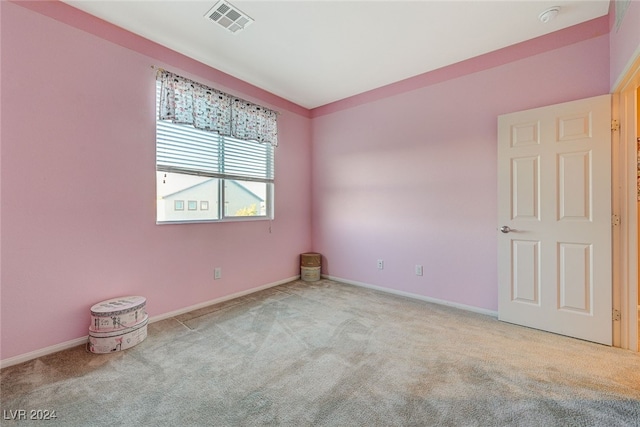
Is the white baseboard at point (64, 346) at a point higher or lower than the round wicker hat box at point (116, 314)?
lower

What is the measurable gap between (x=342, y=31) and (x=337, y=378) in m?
2.86

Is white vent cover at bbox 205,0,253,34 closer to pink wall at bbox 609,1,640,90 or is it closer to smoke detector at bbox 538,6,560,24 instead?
smoke detector at bbox 538,6,560,24

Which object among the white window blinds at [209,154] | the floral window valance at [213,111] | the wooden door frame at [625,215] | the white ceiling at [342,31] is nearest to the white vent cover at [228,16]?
the white ceiling at [342,31]

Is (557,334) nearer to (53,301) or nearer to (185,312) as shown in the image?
(185,312)

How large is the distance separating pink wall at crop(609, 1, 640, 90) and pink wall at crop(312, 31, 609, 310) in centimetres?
13

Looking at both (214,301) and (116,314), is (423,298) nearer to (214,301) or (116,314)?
(214,301)

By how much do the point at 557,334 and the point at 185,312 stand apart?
3584mm

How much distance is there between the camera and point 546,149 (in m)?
2.37

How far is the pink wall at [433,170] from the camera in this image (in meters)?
2.52

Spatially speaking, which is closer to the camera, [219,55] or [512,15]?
[512,15]

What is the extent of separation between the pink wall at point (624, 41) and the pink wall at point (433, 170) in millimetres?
134

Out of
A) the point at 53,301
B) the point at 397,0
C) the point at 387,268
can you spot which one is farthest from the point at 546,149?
the point at 53,301

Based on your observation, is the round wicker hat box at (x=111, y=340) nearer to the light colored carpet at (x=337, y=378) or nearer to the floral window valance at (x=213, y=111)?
the light colored carpet at (x=337, y=378)

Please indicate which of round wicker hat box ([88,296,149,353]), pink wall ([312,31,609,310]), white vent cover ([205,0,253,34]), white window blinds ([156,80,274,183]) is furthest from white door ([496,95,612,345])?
round wicker hat box ([88,296,149,353])
